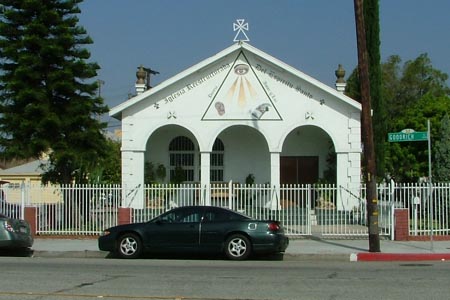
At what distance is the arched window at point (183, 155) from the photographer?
2764cm

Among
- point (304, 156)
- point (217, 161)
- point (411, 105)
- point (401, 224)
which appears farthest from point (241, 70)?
point (411, 105)

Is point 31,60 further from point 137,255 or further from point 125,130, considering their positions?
point 137,255

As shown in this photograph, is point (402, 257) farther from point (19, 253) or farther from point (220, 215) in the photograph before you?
point (19, 253)

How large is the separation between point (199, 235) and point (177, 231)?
22.2 inches

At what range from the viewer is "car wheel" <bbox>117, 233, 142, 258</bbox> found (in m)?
16.9

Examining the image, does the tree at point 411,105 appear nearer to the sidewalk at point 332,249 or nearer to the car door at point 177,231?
the sidewalk at point 332,249

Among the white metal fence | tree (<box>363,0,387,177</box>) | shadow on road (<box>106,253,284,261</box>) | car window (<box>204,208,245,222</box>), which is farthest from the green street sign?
tree (<box>363,0,387,177</box>)

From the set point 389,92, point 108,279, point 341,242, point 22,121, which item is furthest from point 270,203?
point 389,92

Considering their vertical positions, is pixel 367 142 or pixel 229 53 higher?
pixel 229 53

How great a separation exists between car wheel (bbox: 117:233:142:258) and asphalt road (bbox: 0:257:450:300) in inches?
24.1

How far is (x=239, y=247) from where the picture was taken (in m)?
16.4

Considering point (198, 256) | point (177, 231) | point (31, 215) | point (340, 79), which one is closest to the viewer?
point (177, 231)

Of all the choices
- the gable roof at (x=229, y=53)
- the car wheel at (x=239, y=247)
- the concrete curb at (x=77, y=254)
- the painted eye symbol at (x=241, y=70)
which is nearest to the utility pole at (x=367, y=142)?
the car wheel at (x=239, y=247)

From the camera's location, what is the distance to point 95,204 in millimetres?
21578
